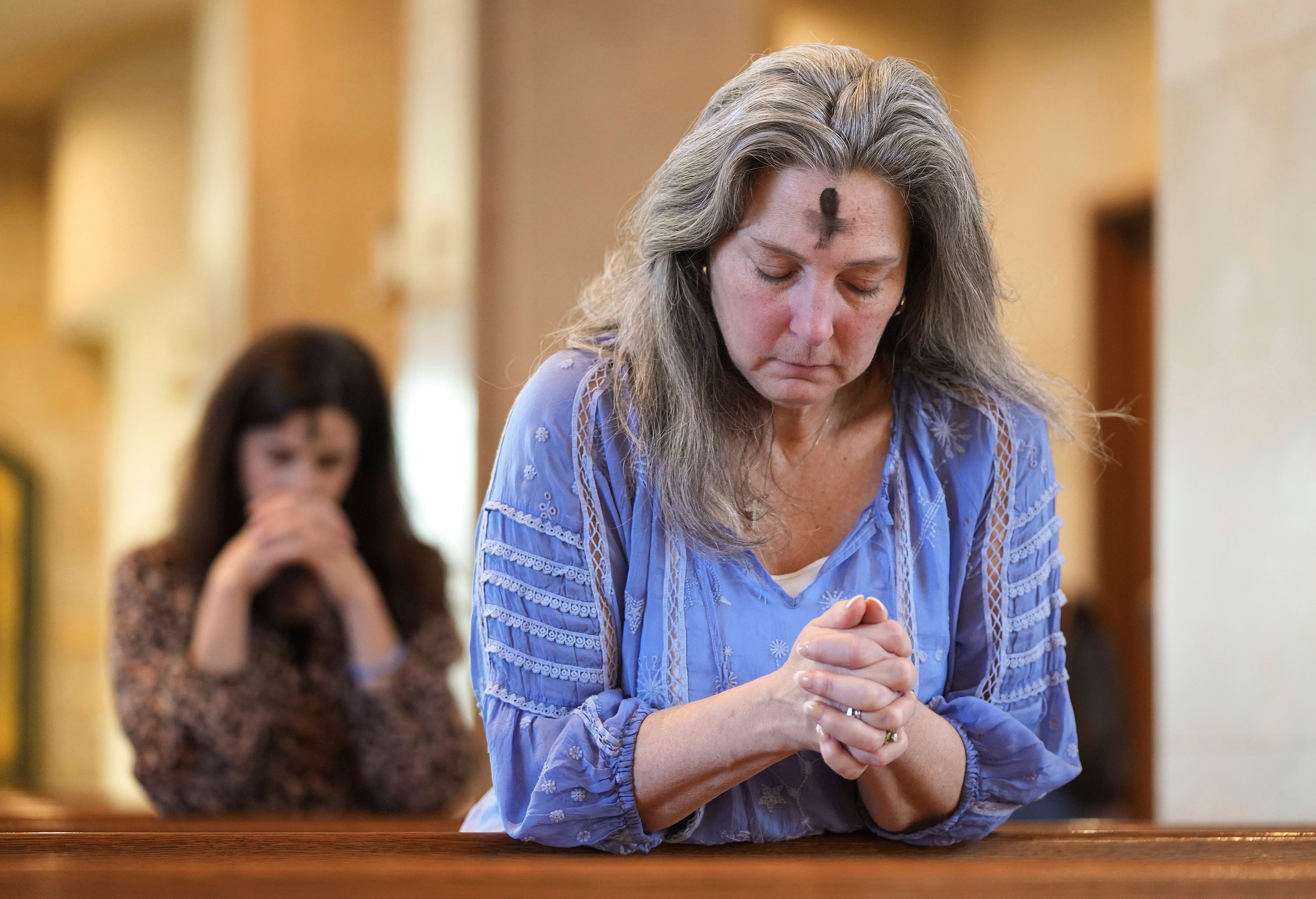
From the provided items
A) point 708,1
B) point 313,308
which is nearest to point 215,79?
point 313,308

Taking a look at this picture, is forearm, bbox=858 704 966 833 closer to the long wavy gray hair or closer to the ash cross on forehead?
the long wavy gray hair

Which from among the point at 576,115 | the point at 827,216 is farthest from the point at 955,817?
the point at 576,115

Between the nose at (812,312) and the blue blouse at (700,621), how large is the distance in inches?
9.7

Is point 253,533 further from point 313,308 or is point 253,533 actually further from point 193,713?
point 313,308

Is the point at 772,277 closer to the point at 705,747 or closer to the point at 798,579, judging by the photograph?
the point at 798,579

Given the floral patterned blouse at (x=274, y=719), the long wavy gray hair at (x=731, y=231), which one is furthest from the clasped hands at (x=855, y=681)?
the floral patterned blouse at (x=274, y=719)

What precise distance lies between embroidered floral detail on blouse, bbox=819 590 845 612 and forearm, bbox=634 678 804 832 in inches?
8.1

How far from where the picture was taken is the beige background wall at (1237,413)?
2.73 meters

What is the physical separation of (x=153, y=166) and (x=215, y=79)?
6.06 feet

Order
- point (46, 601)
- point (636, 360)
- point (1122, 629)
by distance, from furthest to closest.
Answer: point (46, 601) < point (1122, 629) < point (636, 360)

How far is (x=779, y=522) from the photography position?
1640mm

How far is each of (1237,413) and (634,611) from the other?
1790 millimetres

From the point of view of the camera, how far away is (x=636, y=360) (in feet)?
5.36

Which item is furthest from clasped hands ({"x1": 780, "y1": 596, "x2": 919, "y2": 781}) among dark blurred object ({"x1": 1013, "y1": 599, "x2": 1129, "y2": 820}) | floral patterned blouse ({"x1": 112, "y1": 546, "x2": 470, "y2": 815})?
dark blurred object ({"x1": 1013, "y1": 599, "x2": 1129, "y2": 820})
